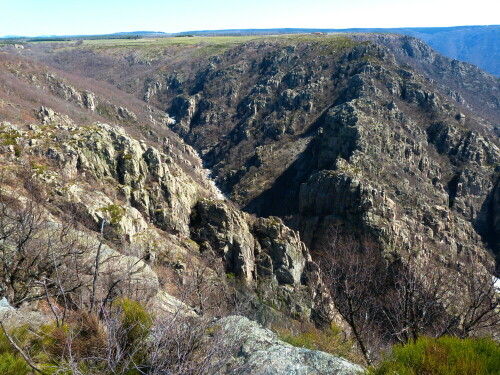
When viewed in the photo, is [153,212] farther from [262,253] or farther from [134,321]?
[134,321]

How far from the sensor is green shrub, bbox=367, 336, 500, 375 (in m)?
4.30

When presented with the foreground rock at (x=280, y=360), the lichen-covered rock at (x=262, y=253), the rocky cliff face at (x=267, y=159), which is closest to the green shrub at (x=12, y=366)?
the foreground rock at (x=280, y=360)

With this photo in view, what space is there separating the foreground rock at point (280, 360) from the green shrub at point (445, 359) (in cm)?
81

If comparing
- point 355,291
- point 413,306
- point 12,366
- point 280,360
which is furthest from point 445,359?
point 355,291

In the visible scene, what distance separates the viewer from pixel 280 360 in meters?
5.55

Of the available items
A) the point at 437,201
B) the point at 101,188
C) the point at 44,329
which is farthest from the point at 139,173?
the point at 437,201

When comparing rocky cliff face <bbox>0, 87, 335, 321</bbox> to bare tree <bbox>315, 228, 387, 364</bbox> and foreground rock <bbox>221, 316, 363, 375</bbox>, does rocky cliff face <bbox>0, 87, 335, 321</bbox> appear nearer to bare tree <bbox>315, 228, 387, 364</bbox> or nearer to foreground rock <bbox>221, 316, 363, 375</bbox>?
bare tree <bbox>315, 228, 387, 364</bbox>

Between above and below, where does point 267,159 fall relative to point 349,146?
below

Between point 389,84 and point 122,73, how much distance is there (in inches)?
5869

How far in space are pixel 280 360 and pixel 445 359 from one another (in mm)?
2499

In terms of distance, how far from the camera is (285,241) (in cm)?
4156

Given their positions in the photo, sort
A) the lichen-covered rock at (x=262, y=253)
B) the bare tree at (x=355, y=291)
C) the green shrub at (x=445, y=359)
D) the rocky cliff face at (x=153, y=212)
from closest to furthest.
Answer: the green shrub at (x=445, y=359), the bare tree at (x=355, y=291), the rocky cliff face at (x=153, y=212), the lichen-covered rock at (x=262, y=253)

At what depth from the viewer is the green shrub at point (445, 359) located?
4.30m

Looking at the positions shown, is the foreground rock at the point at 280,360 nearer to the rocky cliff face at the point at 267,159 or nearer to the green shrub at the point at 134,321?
the green shrub at the point at 134,321
